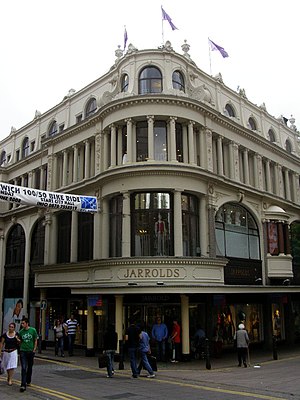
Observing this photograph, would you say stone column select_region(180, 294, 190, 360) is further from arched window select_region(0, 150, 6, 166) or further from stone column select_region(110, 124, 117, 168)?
arched window select_region(0, 150, 6, 166)

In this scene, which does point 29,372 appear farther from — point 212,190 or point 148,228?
point 212,190

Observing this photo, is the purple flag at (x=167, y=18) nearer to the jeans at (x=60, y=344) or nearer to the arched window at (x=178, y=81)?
the arched window at (x=178, y=81)

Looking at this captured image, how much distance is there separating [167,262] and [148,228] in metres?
1.96

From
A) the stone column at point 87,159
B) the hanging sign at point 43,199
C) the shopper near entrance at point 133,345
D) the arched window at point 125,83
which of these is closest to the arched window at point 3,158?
the stone column at point 87,159

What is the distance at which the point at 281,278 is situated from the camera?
2506 cm

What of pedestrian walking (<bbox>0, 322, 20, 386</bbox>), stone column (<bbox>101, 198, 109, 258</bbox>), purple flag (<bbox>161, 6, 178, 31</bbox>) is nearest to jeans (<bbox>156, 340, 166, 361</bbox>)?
stone column (<bbox>101, 198, 109, 258</bbox>)

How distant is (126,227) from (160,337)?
198 inches

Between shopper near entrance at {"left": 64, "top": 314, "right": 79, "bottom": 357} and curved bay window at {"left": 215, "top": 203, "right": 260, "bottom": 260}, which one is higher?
curved bay window at {"left": 215, "top": 203, "right": 260, "bottom": 260}

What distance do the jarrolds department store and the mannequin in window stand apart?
0.05 m

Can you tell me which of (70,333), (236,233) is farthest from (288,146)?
(70,333)

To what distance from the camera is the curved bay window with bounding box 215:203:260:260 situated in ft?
75.7

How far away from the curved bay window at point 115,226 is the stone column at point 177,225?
2.68 m

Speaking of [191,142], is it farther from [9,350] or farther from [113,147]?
[9,350]

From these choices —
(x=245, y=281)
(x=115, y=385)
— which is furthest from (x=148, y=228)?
(x=115, y=385)
